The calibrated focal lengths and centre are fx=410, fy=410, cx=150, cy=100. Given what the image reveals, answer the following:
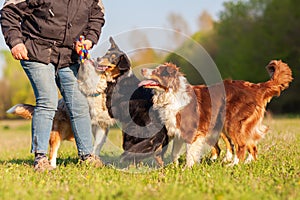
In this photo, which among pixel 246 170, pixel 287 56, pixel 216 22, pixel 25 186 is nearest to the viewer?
pixel 25 186

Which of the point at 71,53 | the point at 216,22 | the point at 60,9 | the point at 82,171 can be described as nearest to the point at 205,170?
the point at 82,171

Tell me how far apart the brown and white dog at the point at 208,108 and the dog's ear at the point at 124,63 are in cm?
44

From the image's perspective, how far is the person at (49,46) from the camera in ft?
18.5

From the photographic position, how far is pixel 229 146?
7543mm

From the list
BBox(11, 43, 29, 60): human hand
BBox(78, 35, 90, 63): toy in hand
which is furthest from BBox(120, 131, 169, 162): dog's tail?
BBox(11, 43, 29, 60): human hand

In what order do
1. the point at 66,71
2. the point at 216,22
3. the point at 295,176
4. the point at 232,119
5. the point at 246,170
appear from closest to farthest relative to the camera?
the point at 295,176
the point at 246,170
the point at 66,71
the point at 232,119
the point at 216,22

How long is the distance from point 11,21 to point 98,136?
97.4 inches

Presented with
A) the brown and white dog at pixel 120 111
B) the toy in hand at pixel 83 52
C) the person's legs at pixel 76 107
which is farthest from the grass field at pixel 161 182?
the toy in hand at pixel 83 52

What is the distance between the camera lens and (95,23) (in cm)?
624

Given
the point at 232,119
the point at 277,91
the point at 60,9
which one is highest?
the point at 60,9

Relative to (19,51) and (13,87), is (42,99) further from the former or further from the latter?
(13,87)

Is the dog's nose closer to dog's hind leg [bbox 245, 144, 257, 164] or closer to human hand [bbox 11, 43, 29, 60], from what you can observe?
human hand [bbox 11, 43, 29, 60]

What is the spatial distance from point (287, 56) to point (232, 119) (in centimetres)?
2861

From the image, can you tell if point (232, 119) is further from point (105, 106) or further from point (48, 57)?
point (48, 57)
